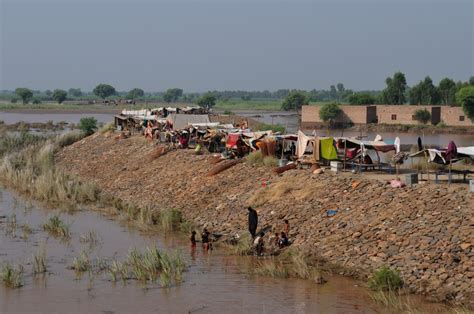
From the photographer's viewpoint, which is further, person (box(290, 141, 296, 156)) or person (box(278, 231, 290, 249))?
person (box(290, 141, 296, 156))

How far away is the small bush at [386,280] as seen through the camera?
1650 centimetres

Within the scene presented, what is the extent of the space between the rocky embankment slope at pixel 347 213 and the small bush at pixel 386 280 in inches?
12.3

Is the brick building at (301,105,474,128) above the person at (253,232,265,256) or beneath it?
above

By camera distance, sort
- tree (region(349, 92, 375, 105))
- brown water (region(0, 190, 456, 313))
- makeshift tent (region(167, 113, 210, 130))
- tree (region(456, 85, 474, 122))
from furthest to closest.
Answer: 1. tree (region(349, 92, 375, 105))
2. tree (region(456, 85, 474, 122))
3. makeshift tent (region(167, 113, 210, 130))
4. brown water (region(0, 190, 456, 313))

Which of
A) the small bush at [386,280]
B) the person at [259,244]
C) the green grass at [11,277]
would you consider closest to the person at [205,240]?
the person at [259,244]

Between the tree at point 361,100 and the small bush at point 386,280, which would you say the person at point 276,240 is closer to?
the small bush at point 386,280

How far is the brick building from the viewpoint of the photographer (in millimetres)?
75438

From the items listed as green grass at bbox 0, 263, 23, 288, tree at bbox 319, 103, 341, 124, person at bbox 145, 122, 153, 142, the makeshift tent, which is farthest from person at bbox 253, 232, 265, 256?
tree at bbox 319, 103, 341, 124

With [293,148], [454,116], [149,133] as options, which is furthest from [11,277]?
[454,116]

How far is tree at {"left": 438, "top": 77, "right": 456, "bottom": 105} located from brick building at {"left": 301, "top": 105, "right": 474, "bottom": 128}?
1513cm

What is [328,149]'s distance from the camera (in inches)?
1056

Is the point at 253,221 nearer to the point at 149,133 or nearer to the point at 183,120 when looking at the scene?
the point at 149,133

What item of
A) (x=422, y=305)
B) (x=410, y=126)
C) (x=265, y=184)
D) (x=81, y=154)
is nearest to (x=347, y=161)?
(x=265, y=184)

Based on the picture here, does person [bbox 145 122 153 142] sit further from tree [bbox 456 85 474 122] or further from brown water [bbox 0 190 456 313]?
tree [bbox 456 85 474 122]
